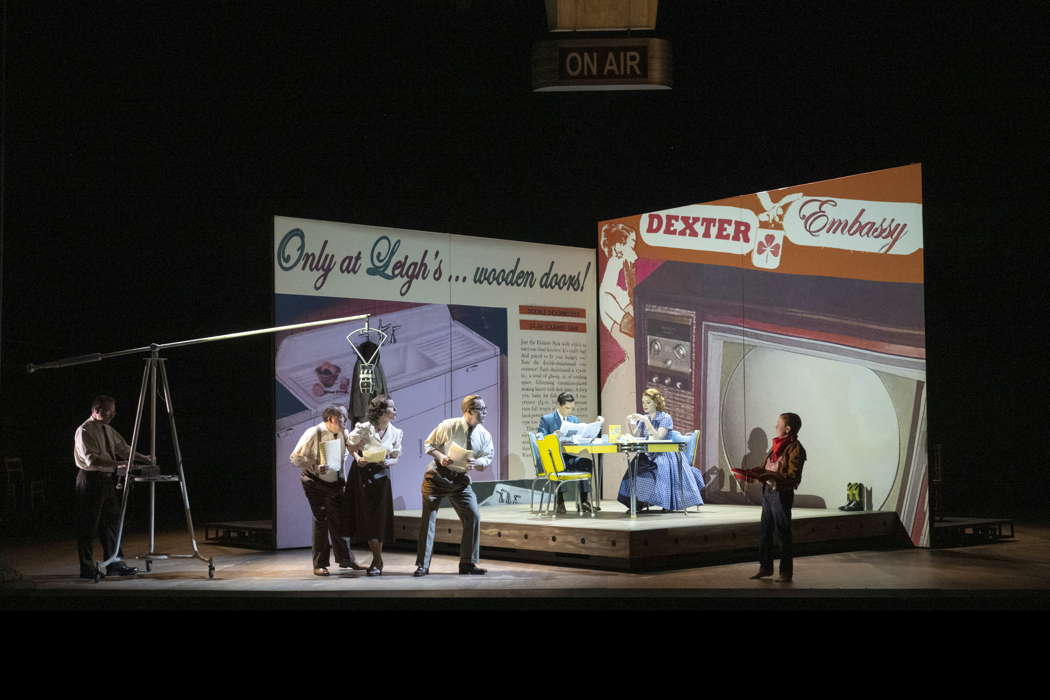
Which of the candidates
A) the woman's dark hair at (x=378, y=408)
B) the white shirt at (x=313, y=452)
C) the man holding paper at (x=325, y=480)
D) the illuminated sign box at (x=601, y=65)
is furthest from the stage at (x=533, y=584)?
the illuminated sign box at (x=601, y=65)

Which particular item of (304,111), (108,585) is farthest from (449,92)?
(108,585)

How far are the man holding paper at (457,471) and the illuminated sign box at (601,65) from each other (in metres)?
2.62

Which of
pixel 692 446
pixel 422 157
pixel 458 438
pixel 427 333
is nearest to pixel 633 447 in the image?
pixel 692 446

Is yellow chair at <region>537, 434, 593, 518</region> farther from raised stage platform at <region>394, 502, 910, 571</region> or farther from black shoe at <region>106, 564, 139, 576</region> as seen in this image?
black shoe at <region>106, 564, 139, 576</region>

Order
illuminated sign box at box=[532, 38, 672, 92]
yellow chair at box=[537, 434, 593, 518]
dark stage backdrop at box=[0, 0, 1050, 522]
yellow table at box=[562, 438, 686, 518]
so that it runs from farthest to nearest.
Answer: dark stage backdrop at box=[0, 0, 1050, 522] → yellow chair at box=[537, 434, 593, 518] → yellow table at box=[562, 438, 686, 518] → illuminated sign box at box=[532, 38, 672, 92]

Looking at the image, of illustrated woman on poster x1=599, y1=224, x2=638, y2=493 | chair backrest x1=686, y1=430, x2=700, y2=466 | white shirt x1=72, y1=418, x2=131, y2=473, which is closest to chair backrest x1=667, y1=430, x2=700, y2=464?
chair backrest x1=686, y1=430, x2=700, y2=466

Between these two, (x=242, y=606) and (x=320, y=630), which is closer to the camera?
(x=320, y=630)

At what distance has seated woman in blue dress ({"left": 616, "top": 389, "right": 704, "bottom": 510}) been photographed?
31.8ft

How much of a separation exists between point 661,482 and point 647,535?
1.64 metres

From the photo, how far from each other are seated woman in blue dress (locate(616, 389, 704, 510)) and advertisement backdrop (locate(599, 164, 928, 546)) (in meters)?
1.29

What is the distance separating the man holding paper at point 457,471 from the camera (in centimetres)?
800

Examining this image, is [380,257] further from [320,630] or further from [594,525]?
[320,630]

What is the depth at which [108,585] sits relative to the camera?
7.60 metres

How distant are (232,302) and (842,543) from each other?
7901mm
